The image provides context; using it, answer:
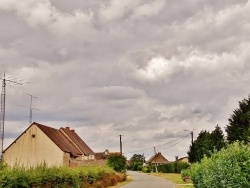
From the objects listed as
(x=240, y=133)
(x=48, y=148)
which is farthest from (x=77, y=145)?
(x=240, y=133)

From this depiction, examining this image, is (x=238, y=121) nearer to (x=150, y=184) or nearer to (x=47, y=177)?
(x=150, y=184)

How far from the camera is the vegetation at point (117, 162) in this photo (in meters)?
66.3

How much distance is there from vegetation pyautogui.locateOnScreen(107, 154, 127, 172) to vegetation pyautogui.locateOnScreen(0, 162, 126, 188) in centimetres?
2402

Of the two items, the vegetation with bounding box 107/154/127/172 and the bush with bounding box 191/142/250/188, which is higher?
the vegetation with bounding box 107/154/127/172

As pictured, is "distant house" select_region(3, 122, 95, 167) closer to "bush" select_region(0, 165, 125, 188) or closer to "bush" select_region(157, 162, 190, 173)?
"bush" select_region(0, 165, 125, 188)

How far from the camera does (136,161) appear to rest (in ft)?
477

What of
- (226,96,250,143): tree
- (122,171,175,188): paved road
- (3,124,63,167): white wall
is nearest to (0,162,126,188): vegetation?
(122,171,175,188): paved road

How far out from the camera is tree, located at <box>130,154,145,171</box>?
138 metres

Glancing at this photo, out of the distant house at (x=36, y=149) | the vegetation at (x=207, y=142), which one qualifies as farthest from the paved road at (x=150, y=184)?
the distant house at (x=36, y=149)

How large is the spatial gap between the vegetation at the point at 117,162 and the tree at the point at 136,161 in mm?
67230

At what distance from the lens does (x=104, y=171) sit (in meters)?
47.4

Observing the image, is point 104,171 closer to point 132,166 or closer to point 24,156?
point 24,156

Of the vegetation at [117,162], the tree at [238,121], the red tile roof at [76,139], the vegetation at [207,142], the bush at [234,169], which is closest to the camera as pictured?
the bush at [234,169]

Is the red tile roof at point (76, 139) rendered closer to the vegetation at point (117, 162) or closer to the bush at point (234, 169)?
the vegetation at point (117, 162)
